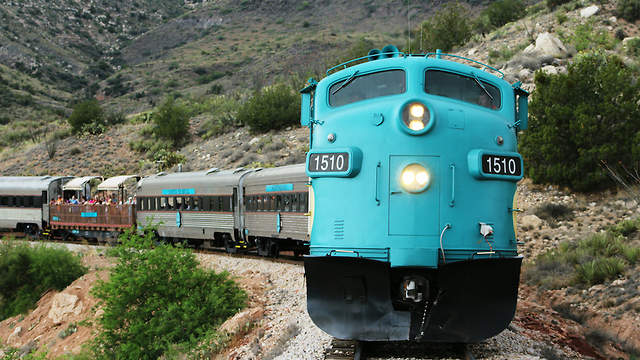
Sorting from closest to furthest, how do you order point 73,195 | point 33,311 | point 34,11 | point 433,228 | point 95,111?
point 433,228 < point 33,311 < point 73,195 < point 95,111 < point 34,11

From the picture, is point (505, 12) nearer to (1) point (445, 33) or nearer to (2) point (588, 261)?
(1) point (445, 33)

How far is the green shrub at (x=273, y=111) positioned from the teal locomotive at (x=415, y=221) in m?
34.5

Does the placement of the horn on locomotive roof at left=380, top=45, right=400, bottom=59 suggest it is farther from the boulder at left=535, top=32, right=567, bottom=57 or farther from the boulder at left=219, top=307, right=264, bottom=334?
the boulder at left=535, top=32, right=567, bottom=57

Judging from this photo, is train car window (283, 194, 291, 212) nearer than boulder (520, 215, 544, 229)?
Yes

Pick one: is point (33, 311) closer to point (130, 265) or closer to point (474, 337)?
point (130, 265)

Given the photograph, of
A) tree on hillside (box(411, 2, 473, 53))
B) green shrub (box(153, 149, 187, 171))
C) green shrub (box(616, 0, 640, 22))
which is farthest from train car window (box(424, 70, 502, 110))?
green shrub (box(153, 149, 187, 171))

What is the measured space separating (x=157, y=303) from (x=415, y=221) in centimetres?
701

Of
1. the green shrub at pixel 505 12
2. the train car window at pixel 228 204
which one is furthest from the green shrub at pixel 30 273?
the green shrub at pixel 505 12

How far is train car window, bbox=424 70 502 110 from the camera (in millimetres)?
6648

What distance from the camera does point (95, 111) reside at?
54.7m

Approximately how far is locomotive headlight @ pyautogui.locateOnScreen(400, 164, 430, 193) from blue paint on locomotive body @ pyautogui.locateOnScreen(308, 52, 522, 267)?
0.06 meters

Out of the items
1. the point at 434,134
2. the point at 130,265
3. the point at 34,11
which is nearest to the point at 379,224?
the point at 434,134

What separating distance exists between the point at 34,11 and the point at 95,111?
5551 cm

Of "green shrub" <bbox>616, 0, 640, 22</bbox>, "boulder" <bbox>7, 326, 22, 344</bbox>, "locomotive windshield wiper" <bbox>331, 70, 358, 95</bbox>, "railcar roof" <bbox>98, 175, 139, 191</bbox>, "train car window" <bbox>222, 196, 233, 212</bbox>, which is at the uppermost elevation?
"green shrub" <bbox>616, 0, 640, 22</bbox>
